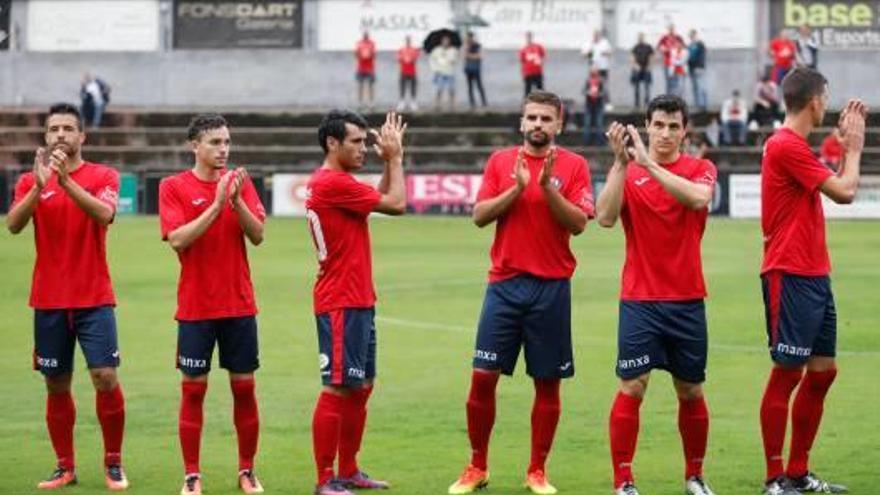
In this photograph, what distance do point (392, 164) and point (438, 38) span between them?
42955 mm

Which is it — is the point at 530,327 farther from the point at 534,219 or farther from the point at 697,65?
the point at 697,65

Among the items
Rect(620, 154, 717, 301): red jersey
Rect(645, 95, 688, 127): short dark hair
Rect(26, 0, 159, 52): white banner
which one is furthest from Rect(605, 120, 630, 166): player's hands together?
Rect(26, 0, 159, 52): white banner

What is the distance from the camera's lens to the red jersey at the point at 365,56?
5688cm

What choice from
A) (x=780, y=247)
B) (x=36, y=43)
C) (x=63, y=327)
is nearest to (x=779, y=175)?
(x=780, y=247)

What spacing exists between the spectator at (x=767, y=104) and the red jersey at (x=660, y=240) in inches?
1601

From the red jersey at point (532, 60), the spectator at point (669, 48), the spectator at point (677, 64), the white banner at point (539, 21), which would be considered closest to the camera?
the spectator at point (677, 64)

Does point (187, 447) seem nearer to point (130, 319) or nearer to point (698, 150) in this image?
point (130, 319)

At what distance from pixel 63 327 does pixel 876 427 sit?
6.44 meters

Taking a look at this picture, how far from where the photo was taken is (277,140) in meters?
55.8

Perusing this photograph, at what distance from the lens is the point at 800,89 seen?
13.5 meters

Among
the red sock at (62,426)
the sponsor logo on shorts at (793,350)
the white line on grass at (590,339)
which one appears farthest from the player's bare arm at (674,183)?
the white line on grass at (590,339)

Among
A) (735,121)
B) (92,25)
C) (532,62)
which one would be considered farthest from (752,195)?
(92,25)

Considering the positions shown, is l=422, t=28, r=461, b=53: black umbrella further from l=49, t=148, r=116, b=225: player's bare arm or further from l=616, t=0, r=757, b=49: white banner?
l=49, t=148, r=116, b=225: player's bare arm

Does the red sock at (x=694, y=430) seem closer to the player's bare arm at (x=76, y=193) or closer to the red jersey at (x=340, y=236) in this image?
the red jersey at (x=340, y=236)
